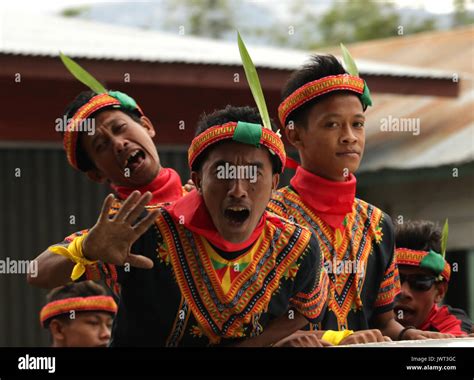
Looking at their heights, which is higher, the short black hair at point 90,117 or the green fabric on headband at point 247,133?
the short black hair at point 90,117

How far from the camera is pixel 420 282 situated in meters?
3.96

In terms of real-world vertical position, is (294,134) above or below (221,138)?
above

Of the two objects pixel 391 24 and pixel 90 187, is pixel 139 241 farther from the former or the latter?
pixel 391 24

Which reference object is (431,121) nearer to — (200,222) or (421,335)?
(421,335)

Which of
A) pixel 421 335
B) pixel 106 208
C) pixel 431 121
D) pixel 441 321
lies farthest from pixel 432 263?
pixel 431 121

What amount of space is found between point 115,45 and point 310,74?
370 centimetres

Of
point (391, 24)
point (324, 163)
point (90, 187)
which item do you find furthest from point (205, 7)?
point (324, 163)

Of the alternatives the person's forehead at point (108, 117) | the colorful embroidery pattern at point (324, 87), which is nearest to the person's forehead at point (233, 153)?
the colorful embroidery pattern at point (324, 87)

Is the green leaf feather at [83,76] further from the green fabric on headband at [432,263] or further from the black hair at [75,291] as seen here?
the green fabric on headband at [432,263]

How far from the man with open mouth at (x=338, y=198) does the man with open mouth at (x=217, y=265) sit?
14.2 inches

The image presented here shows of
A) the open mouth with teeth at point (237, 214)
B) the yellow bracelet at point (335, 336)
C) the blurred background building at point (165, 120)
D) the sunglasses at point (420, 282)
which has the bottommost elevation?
the yellow bracelet at point (335, 336)

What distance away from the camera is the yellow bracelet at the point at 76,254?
2.77 meters

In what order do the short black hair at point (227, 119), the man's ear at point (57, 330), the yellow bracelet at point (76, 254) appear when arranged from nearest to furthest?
the yellow bracelet at point (76, 254)
the short black hair at point (227, 119)
the man's ear at point (57, 330)

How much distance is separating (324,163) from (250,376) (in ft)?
3.18
